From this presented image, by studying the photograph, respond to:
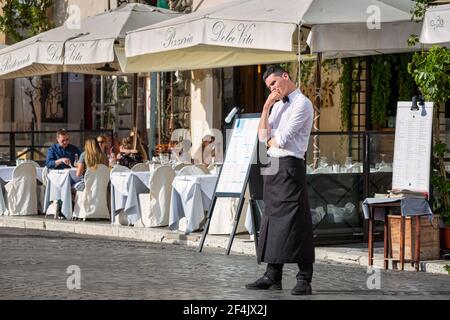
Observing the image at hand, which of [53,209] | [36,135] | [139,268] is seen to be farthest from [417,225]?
[36,135]

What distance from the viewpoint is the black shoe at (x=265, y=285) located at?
11281mm

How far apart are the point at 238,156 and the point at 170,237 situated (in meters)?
2.63

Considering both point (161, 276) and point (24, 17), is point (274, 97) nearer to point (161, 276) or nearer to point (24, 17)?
point (161, 276)

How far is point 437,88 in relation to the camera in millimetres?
14047

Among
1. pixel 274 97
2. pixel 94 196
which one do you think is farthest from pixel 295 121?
pixel 94 196

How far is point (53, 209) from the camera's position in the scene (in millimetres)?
20516

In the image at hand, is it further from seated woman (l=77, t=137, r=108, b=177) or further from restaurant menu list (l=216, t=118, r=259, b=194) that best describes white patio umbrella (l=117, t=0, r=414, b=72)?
seated woman (l=77, t=137, r=108, b=177)

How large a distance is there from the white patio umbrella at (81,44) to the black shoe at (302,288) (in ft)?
30.1

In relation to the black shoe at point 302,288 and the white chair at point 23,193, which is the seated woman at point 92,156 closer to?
the white chair at point 23,193

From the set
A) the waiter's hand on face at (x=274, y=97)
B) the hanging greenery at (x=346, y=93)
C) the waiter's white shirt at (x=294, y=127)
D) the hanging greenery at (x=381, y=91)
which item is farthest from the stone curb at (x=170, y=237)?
the hanging greenery at (x=381, y=91)

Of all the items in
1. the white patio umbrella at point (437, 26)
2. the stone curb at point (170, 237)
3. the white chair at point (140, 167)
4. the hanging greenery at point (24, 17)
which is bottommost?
the stone curb at point (170, 237)

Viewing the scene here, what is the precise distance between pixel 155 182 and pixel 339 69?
5.60 metres

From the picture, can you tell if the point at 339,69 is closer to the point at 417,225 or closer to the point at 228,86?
the point at 228,86

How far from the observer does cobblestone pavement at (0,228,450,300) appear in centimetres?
1099
